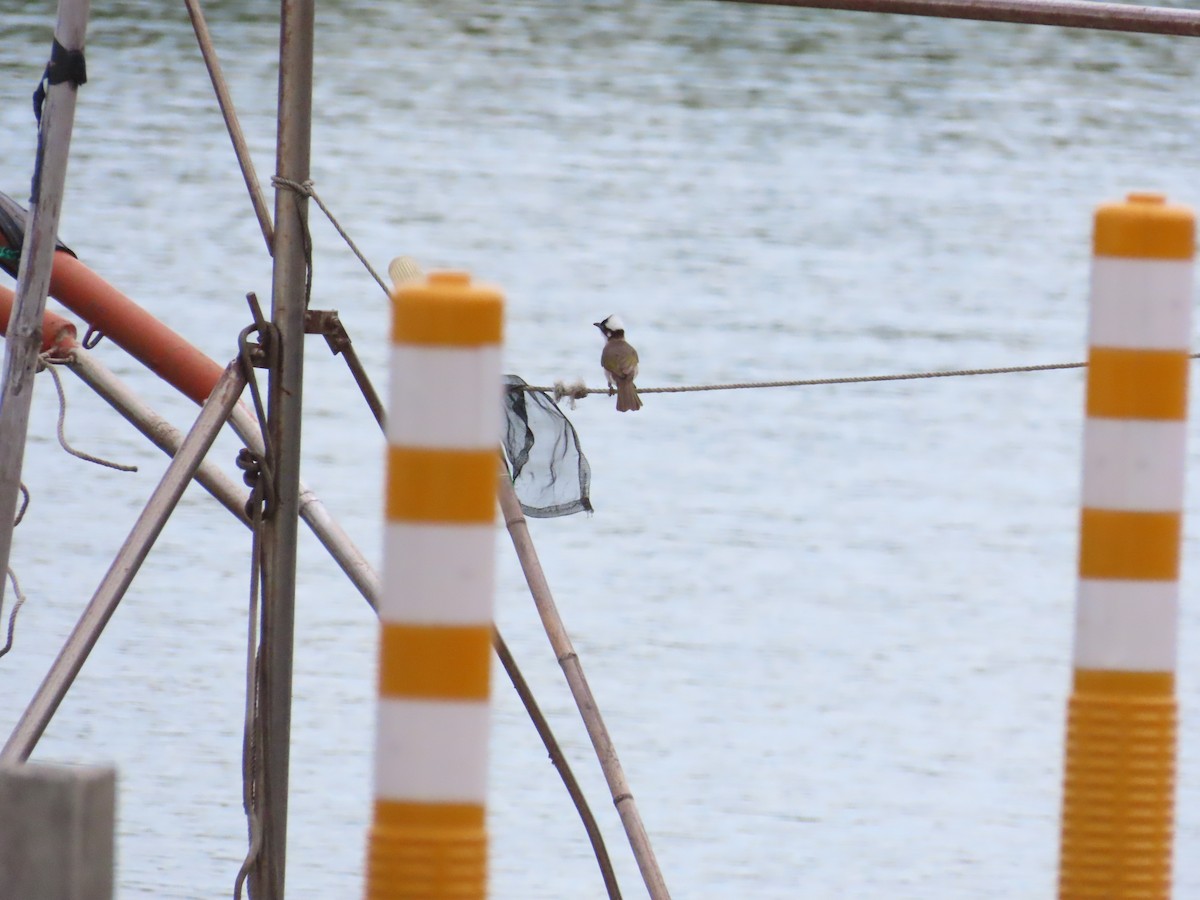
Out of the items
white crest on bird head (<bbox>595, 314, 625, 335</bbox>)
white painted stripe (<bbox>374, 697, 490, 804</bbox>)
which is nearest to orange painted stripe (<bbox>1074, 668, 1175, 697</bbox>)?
white painted stripe (<bbox>374, 697, 490, 804</bbox>)

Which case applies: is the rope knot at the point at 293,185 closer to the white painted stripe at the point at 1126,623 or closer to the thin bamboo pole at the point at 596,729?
the thin bamboo pole at the point at 596,729

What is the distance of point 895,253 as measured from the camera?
34.0ft

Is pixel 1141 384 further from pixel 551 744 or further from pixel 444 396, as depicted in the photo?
pixel 551 744

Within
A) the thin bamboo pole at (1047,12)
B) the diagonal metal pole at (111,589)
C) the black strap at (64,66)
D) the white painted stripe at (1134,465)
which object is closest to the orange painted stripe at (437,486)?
the white painted stripe at (1134,465)

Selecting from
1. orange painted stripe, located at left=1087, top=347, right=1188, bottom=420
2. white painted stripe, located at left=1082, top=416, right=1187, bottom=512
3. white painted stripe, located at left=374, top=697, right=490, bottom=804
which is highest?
orange painted stripe, located at left=1087, top=347, right=1188, bottom=420

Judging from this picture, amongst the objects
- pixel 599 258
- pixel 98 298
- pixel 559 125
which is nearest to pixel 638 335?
pixel 599 258

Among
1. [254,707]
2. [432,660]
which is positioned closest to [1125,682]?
[432,660]

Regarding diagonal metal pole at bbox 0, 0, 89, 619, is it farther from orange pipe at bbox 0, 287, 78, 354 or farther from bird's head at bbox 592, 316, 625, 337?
bird's head at bbox 592, 316, 625, 337

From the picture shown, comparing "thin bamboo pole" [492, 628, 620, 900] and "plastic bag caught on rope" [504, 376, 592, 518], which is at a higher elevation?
"plastic bag caught on rope" [504, 376, 592, 518]

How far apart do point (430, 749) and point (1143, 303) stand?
73 centimetres

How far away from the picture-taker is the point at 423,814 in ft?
6.08

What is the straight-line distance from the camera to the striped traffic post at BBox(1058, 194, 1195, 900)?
2.00m

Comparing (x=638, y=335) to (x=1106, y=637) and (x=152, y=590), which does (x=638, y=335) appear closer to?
(x=152, y=590)

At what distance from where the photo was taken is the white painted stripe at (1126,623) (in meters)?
2.00
